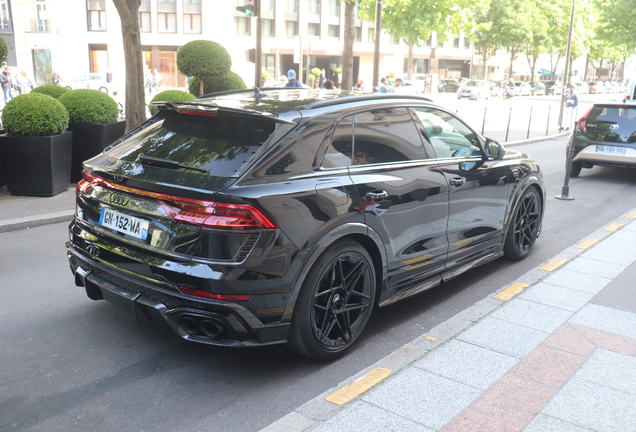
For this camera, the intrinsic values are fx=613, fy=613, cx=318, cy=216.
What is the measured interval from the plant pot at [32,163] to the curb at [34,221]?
995 mm

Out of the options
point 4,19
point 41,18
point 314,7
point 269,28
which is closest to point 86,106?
point 41,18

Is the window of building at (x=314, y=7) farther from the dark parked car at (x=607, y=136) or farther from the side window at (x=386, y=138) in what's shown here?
the side window at (x=386, y=138)

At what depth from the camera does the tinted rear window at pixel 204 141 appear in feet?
11.5

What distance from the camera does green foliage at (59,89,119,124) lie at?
9.07 metres

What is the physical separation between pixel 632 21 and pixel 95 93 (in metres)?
34.8

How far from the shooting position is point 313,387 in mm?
3594

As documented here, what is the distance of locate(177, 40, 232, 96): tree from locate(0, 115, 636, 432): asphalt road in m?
6.76

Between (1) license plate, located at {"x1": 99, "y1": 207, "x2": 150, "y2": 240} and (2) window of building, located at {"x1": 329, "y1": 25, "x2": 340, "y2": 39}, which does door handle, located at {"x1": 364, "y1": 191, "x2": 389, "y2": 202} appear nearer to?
(1) license plate, located at {"x1": 99, "y1": 207, "x2": 150, "y2": 240}

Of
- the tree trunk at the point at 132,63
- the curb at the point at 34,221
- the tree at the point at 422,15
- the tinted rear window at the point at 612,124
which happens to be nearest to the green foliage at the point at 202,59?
the tree trunk at the point at 132,63

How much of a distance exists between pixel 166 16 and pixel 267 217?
53.9 metres

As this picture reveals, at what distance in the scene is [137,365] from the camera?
12.4ft

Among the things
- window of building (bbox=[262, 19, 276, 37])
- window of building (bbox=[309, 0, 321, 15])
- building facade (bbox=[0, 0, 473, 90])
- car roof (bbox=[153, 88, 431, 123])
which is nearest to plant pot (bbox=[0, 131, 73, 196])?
car roof (bbox=[153, 88, 431, 123])

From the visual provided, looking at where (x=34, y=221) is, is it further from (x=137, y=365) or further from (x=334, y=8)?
(x=334, y=8)

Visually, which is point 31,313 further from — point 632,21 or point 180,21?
point 180,21
